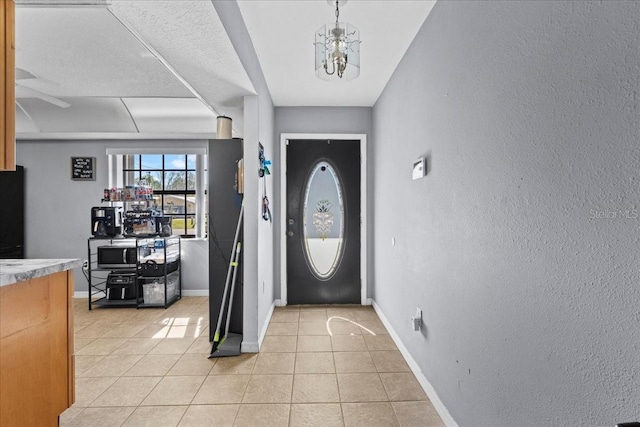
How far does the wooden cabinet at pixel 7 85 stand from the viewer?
5.07 feet

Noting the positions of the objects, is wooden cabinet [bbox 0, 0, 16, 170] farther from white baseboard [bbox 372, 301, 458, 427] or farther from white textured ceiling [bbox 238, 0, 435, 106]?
white baseboard [bbox 372, 301, 458, 427]

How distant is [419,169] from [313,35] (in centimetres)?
136

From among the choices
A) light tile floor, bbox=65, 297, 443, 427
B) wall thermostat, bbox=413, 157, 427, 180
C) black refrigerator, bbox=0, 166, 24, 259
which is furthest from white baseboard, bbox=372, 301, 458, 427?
black refrigerator, bbox=0, 166, 24, 259

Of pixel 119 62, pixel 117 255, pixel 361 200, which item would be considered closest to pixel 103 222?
pixel 117 255

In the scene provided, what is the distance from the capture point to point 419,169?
245 centimetres

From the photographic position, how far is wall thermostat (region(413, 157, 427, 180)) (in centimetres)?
238

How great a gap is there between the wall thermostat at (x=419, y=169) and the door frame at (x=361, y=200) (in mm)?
1857

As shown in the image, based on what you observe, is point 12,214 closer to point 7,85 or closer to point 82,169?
point 82,169

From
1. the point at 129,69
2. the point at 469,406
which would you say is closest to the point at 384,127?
the point at 129,69

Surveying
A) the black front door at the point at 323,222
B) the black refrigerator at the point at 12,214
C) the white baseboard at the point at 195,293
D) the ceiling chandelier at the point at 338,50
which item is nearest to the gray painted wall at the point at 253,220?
the ceiling chandelier at the point at 338,50

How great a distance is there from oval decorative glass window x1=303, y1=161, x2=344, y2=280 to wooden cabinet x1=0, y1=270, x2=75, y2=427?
2.89 metres

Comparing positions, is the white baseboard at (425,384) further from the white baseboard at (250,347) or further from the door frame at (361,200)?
the white baseboard at (250,347)

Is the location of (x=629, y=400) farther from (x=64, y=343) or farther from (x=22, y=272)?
(x=64, y=343)

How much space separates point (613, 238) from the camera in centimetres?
90
